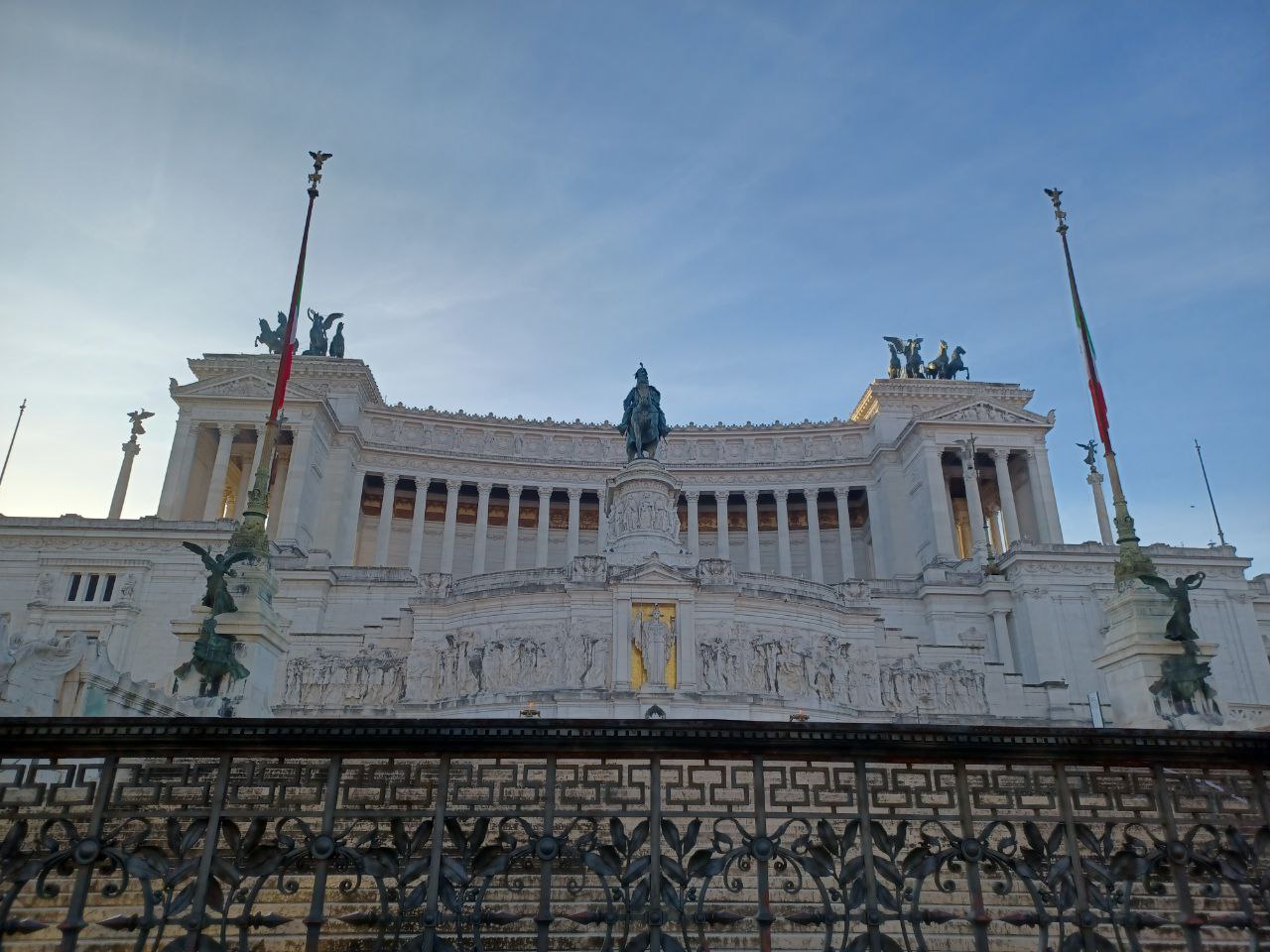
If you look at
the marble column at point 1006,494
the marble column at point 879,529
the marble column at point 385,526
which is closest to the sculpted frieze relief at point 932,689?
the marble column at point 879,529

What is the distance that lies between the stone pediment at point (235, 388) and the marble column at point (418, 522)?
357 inches

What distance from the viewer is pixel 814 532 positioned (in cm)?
6244

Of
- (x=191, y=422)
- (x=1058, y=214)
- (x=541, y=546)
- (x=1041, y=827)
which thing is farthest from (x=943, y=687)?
(x=191, y=422)

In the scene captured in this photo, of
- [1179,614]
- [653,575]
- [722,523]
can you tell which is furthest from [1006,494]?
[1179,614]

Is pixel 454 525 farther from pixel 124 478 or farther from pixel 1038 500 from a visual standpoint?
pixel 1038 500

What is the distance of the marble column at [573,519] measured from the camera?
63.2 m

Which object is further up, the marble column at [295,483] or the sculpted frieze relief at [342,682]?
the marble column at [295,483]

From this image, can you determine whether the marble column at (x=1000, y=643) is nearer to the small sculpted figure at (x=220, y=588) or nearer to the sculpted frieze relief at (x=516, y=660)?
the sculpted frieze relief at (x=516, y=660)

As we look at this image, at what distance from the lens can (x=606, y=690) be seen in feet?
93.5

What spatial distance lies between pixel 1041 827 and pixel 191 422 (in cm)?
5718

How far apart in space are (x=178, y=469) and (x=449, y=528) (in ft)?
56.0

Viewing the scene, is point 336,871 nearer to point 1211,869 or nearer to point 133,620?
point 1211,869

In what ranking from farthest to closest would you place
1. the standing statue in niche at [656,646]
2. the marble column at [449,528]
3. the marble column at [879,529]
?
the marble column at [449,528], the marble column at [879,529], the standing statue in niche at [656,646]

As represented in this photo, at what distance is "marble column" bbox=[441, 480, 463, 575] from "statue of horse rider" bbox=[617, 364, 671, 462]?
2610 centimetres
